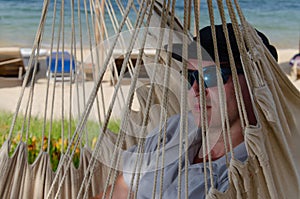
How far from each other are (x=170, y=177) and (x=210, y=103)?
7.6 inches

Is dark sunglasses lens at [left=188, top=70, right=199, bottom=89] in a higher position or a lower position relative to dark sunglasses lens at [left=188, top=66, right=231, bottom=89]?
higher

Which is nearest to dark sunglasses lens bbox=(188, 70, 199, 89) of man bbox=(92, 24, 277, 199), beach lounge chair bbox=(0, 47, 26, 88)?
man bbox=(92, 24, 277, 199)

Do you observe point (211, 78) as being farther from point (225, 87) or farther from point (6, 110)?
point (6, 110)

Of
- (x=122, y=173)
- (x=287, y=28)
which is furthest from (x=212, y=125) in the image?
(x=287, y=28)

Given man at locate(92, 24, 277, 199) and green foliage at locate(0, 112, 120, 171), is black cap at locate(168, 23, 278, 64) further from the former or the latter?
green foliage at locate(0, 112, 120, 171)

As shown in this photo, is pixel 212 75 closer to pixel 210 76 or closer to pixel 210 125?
pixel 210 76

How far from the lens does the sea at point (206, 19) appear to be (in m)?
8.33

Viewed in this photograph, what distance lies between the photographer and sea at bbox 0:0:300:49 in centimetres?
833

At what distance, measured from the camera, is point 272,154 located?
1.02 m

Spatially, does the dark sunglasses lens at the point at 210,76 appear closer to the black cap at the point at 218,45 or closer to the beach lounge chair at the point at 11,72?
the black cap at the point at 218,45

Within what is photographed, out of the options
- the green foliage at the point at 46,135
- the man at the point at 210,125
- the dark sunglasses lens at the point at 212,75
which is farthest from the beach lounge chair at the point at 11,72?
the dark sunglasses lens at the point at 212,75

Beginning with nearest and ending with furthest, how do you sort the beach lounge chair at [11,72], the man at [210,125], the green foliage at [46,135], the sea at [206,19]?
the man at [210,125]
the green foliage at [46,135]
the beach lounge chair at [11,72]
the sea at [206,19]

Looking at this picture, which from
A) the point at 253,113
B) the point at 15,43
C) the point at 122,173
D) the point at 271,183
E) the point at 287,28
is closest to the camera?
the point at 271,183

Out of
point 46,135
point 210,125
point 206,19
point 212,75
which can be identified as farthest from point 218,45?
point 206,19
